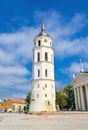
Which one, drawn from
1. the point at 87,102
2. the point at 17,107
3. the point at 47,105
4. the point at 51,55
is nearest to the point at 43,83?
the point at 47,105

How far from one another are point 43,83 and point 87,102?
13.6 metres

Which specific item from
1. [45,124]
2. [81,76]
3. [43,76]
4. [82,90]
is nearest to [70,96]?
[82,90]

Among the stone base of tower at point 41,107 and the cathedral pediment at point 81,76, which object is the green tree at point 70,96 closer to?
the cathedral pediment at point 81,76

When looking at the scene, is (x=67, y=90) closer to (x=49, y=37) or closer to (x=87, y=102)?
(x=87, y=102)

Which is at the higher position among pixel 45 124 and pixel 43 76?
pixel 43 76

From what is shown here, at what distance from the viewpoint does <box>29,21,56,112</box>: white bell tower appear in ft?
164

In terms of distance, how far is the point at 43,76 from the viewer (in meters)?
51.7

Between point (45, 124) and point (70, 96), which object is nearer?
point (45, 124)

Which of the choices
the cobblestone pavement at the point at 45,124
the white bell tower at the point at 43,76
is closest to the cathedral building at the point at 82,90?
the white bell tower at the point at 43,76

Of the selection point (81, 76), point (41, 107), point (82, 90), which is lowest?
point (41, 107)

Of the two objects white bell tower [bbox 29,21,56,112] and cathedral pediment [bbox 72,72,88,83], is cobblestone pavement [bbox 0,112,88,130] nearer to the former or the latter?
white bell tower [bbox 29,21,56,112]

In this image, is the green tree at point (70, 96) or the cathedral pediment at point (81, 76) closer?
the cathedral pediment at point (81, 76)

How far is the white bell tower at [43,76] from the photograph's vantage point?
5009cm

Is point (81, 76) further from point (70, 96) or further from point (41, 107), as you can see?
point (70, 96)
